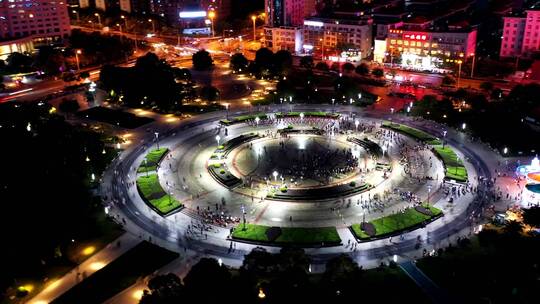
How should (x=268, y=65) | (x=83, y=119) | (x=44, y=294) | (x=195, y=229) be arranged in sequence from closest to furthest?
(x=44, y=294) < (x=195, y=229) < (x=83, y=119) < (x=268, y=65)

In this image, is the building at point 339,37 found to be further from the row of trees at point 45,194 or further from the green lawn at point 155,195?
the green lawn at point 155,195

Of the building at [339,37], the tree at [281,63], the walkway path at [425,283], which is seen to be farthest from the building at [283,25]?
the walkway path at [425,283]

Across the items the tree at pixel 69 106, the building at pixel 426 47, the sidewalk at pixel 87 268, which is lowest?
the sidewalk at pixel 87 268

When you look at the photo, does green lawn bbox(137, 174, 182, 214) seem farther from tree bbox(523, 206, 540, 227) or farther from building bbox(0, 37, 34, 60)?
building bbox(0, 37, 34, 60)

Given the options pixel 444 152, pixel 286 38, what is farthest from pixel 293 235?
pixel 286 38

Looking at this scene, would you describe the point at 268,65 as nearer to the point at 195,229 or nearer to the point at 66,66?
the point at 66,66

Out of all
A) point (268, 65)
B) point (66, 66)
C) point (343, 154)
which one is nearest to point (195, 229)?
point (343, 154)
